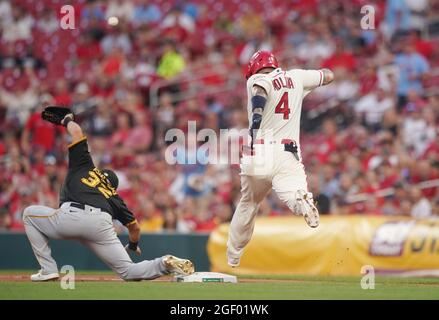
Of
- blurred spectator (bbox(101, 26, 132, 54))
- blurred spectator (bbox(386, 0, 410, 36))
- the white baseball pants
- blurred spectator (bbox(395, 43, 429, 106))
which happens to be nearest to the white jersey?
the white baseball pants

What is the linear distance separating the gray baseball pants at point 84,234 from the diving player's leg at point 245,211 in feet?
3.78

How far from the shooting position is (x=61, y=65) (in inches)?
838

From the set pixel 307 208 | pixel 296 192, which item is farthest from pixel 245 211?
pixel 307 208

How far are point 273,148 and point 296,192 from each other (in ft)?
1.76

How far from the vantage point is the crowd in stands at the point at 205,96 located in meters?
15.5

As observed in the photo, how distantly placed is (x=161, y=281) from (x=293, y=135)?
203 centimetres

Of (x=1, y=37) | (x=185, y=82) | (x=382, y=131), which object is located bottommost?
(x=382, y=131)

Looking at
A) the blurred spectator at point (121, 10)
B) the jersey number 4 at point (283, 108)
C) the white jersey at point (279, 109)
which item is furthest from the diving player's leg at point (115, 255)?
the blurred spectator at point (121, 10)

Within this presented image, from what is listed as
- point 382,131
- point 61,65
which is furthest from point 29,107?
point 382,131

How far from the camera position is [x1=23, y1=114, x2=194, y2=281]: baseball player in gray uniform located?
378 inches

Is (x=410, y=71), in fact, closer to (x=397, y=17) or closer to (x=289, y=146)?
(x=397, y=17)

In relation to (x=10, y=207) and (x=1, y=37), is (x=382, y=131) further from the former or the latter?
(x=1, y=37)

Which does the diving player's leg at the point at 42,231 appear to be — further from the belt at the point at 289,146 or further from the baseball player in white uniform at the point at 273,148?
the belt at the point at 289,146

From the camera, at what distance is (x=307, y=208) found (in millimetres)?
10008
